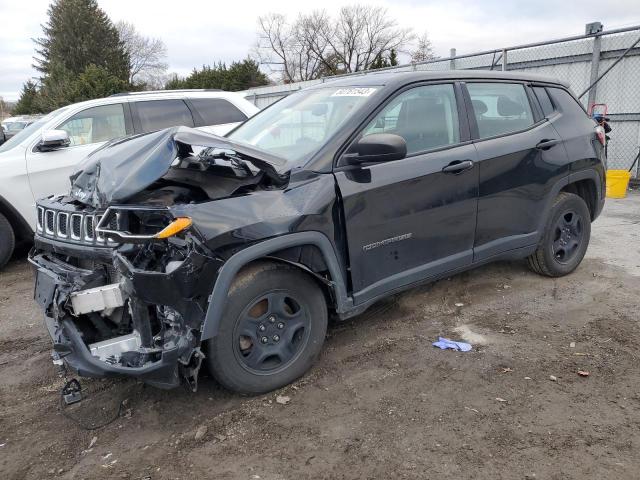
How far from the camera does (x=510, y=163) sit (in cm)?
405

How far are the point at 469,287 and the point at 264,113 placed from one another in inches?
95.8

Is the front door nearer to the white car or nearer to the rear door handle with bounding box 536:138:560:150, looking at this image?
the rear door handle with bounding box 536:138:560:150

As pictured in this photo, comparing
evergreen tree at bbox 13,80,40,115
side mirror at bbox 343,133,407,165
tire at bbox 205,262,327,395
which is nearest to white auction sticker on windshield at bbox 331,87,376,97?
side mirror at bbox 343,133,407,165

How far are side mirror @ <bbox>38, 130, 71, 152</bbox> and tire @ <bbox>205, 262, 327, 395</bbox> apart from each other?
4137mm

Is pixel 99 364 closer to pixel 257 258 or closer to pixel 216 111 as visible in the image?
pixel 257 258

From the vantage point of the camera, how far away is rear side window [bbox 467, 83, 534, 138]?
400 centimetres

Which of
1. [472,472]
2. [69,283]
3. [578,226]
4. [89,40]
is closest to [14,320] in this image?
[69,283]

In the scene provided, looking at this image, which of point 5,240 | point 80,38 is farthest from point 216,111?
point 80,38

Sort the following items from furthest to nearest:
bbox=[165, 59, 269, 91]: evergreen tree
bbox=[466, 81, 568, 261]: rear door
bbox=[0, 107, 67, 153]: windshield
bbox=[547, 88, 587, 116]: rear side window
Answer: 1. bbox=[165, 59, 269, 91]: evergreen tree
2. bbox=[0, 107, 67, 153]: windshield
3. bbox=[547, 88, 587, 116]: rear side window
4. bbox=[466, 81, 568, 261]: rear door

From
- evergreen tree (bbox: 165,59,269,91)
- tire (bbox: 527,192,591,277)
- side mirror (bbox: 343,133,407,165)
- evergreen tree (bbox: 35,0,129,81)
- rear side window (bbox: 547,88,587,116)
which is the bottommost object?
tire (bbox: 527,192,591,277)

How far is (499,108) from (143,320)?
3.21 m

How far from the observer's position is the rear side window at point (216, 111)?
23.1 feet

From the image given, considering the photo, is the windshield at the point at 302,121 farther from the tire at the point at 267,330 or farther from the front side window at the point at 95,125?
the front side window at the point at 95,125

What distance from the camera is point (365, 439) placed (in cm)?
265
